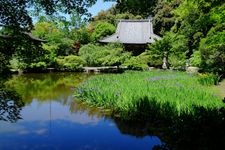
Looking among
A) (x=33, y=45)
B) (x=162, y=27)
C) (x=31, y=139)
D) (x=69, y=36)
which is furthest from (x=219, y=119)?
(x=162, y=27)

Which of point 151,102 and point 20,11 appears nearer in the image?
point 20,11

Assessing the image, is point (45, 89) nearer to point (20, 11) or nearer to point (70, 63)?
point (70, 63)

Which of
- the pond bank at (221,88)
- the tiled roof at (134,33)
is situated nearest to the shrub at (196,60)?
the pond bank at (221,88)

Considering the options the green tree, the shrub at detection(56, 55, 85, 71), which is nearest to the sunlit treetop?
the shrub at detection(56, 55, 85, 71)

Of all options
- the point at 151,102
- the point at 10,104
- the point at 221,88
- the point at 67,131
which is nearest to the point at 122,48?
the point at 221,88

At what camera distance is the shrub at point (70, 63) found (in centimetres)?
3052

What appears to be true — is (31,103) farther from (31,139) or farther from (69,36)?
(69,36)

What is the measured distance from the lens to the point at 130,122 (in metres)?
11.3

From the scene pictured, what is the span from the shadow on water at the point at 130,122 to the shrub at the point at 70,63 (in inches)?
279

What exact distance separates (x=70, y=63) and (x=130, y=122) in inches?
778

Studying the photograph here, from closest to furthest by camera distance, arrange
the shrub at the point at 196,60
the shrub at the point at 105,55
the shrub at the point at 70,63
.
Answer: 1. the shrub at the point at 196,60
2. the shrub at the point at 105,55
3. the shrub at the point at 70,63

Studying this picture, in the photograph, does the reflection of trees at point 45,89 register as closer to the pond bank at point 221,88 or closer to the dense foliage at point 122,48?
the dense foliage at point 122,48

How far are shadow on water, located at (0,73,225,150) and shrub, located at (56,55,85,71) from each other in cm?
709

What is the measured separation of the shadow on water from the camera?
477cm
